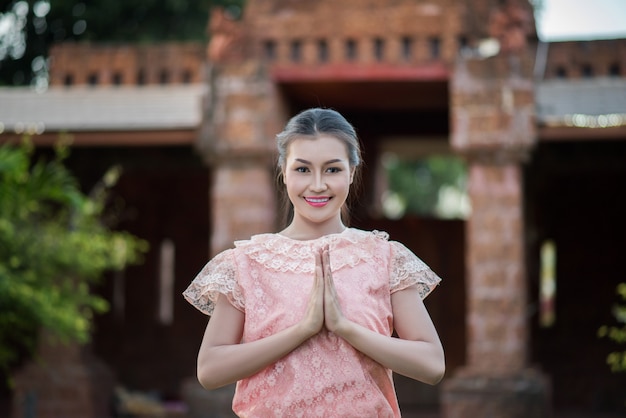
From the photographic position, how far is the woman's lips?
222 centimetres

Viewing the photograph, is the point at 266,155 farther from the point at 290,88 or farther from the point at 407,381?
the point at 407,381

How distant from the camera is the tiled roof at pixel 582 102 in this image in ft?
27.3

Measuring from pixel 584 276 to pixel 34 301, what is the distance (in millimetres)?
6977

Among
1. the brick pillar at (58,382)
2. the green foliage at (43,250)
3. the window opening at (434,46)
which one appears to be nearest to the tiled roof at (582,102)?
the window opening at (434,46)

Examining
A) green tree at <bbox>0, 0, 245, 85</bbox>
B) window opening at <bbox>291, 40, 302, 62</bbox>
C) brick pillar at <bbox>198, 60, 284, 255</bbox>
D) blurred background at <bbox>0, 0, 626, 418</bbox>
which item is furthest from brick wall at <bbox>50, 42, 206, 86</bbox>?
green tree at <bbox>0, 0, 245, 85</bbox>

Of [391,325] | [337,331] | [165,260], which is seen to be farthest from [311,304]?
[165,260]

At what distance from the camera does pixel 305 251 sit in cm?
220

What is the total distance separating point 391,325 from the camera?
87.7 inches

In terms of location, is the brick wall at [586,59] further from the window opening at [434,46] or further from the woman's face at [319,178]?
the woman's face at [319,178]

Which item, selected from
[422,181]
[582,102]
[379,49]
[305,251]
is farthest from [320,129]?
[422,181]

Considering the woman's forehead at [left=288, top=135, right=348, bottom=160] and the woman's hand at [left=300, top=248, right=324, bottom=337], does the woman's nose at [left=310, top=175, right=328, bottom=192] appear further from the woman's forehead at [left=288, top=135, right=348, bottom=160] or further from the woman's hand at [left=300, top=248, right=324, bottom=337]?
the woman's hand at [left=300, top=248, right=324, bottom=337]

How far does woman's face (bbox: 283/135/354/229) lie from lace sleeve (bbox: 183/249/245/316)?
21 cm

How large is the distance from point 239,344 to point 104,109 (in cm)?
760

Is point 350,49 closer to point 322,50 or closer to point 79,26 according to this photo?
point 322,50
